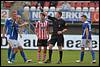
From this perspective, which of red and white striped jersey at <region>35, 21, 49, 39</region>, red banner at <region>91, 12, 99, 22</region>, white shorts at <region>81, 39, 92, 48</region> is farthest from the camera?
red banner at <region>91, 12, 99, 22</region>

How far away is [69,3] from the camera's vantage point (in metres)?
32.9

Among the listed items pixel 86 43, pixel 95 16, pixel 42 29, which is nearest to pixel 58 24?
pixel 42 29

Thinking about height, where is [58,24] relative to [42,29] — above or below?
above

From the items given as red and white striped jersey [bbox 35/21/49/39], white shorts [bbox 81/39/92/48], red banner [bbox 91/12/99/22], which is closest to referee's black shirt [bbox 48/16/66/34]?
red and white striped jersey [bbox 35/21/49/39]

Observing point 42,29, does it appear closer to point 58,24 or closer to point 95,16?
point 58,24

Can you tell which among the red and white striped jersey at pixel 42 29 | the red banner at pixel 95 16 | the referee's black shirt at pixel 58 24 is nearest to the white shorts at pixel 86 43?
the referee's black shirt at pixel 58 24

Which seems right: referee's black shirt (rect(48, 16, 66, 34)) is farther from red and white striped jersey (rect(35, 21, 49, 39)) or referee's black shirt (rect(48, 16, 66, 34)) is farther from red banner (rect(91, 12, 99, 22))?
red banner (rect(91, 12, 99, 22))

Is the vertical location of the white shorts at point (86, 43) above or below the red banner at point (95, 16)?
below

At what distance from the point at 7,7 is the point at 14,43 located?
1845 cm

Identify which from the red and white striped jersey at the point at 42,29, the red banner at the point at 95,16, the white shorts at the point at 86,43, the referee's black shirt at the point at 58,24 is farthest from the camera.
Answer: the red banner at the point at 95,16

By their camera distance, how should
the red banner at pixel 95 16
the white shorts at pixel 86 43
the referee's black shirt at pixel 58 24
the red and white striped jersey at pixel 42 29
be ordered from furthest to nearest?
the red banner at pixel 95 16 < the white shorts at pixel 86 43 < the red and white striped jersey at pixel 42 29 < the referee's black shirt at pixel 58 24

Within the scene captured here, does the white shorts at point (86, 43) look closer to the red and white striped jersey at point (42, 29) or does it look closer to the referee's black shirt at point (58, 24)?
the referee's black shirt at point (58, 24)

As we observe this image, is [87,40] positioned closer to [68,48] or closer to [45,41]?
[45,41]

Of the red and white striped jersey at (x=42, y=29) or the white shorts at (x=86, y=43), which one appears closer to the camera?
the red and white striped jersey at (x=42, y=29)
